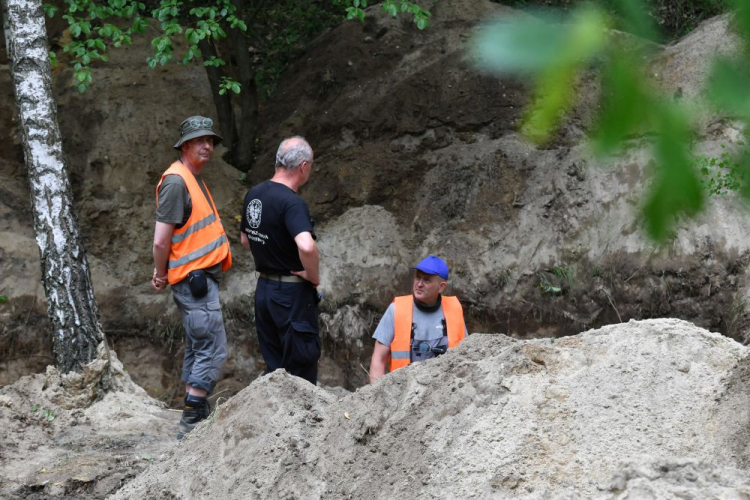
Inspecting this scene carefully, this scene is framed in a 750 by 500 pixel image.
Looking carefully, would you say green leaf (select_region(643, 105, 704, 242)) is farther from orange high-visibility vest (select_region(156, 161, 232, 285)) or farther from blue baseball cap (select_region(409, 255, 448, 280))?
orange high-visibility vest (select_region(156, 161, 232, 285))

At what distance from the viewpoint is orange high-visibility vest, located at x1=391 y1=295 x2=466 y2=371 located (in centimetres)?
540

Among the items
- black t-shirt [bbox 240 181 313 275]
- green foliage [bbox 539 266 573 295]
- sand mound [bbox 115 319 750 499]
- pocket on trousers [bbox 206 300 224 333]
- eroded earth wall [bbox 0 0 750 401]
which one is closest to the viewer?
sand mound [bbox 115 319 750 499]

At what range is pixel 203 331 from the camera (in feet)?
18.4

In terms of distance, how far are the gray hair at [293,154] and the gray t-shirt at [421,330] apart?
3.44ft

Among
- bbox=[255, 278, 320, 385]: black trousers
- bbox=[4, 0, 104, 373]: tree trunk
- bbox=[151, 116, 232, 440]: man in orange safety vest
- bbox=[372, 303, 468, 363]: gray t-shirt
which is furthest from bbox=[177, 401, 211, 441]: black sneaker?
bbox=[372, 303, 468, 363]: gray t-shirt

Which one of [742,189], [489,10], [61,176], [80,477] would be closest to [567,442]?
[742,189]

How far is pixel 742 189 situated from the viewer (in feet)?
3.88

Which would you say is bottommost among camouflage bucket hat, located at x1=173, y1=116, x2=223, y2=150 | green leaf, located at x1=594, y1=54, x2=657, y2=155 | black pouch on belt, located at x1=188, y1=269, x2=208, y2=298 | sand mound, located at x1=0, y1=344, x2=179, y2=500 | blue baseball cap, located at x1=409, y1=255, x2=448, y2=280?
sand mound, located at x1=0, y1=344, x2=179, y2=500

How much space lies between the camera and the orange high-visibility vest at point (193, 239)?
5.53m

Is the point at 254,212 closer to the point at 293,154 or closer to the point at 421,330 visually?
the point at 293,154

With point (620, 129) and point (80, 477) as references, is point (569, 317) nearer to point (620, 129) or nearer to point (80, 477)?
point (80, 477)

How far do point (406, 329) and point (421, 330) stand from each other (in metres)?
0.10

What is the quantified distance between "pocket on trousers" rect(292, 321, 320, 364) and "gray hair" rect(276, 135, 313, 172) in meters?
0.97

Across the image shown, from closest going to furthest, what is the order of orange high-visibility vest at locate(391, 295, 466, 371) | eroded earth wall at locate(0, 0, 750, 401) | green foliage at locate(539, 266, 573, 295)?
orange high-visibility vest at locate(391, 295, 466, 371), eroded earth wall at locate(0, 0, 750, 401), green foliage at locate(539, 266, 573, 295)
